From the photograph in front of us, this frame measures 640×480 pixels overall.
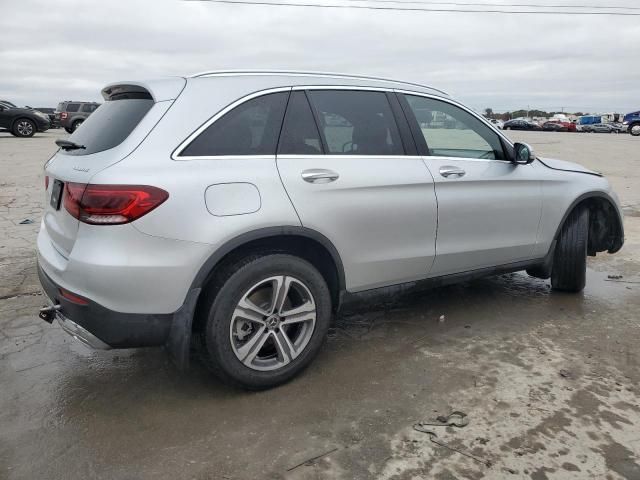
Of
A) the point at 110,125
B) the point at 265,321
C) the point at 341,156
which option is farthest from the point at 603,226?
the point at 110,125

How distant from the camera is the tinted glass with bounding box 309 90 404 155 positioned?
332cm

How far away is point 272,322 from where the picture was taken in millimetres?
3049

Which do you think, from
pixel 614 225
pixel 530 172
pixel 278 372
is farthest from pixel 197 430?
pixel 614 225

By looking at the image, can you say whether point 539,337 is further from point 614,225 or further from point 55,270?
point 55,270

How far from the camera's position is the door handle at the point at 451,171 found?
3695 millimetres

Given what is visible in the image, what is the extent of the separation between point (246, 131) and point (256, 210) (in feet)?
1.56

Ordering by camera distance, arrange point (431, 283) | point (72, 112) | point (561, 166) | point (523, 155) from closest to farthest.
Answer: point (431, 283)
point (523, 155)
point (561, 166)
point (72, 112)

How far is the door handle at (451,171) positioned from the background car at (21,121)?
78.3 ft

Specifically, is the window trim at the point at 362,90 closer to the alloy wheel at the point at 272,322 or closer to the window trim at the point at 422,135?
the window trim at the point at 422,135

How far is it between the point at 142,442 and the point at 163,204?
3.75 ft

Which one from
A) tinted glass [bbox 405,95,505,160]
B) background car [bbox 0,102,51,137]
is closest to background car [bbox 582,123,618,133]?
background car [bbox 0,102,51,137]

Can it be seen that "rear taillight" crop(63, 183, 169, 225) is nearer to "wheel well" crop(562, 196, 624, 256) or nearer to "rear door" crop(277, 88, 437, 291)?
"rear door" crop(277, 88, 437, 291)

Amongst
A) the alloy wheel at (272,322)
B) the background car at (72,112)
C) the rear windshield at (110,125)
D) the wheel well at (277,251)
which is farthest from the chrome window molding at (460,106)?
the background car at (72,112)

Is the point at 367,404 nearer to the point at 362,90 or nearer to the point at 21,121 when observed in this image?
the point at 362,90
